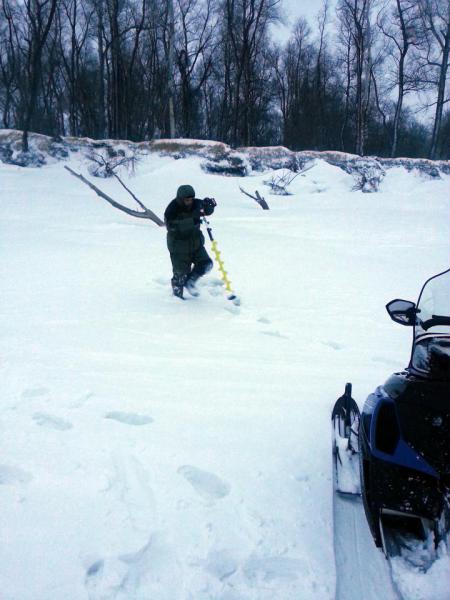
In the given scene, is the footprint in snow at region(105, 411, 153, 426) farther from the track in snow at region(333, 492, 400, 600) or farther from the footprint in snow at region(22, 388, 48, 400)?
the track in snow at region(333, 492, 400, 600)

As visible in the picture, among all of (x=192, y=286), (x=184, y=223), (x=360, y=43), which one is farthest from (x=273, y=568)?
(x=360, y=43)

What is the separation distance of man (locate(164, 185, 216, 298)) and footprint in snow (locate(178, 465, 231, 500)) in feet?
11.8

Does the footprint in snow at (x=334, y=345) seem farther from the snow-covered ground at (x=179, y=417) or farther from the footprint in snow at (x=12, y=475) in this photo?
the footprint in snow at (x=12, y=475)

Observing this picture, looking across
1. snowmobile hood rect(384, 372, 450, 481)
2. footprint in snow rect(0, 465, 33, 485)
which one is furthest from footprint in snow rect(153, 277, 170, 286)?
snowmobile hood rect(384, 372, 450, 481)

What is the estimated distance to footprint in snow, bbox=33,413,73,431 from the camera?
2.86 metres

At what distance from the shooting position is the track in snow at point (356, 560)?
5.73 ft

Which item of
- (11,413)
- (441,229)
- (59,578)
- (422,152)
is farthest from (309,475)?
(422,152)

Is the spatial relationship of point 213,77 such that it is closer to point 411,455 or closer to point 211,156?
point 211,156

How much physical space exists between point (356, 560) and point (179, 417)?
153 cm

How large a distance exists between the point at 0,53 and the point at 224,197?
82.7 feet

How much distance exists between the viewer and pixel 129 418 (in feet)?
Answer: 9.92

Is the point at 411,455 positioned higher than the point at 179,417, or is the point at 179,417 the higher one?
the point at 411,455

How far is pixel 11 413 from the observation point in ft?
9.84

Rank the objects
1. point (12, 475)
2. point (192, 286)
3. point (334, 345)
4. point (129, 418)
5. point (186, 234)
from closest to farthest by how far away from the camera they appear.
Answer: point (12, 475), point (129, 418), point (334, 345), point (186, 234), point (192, 286)
